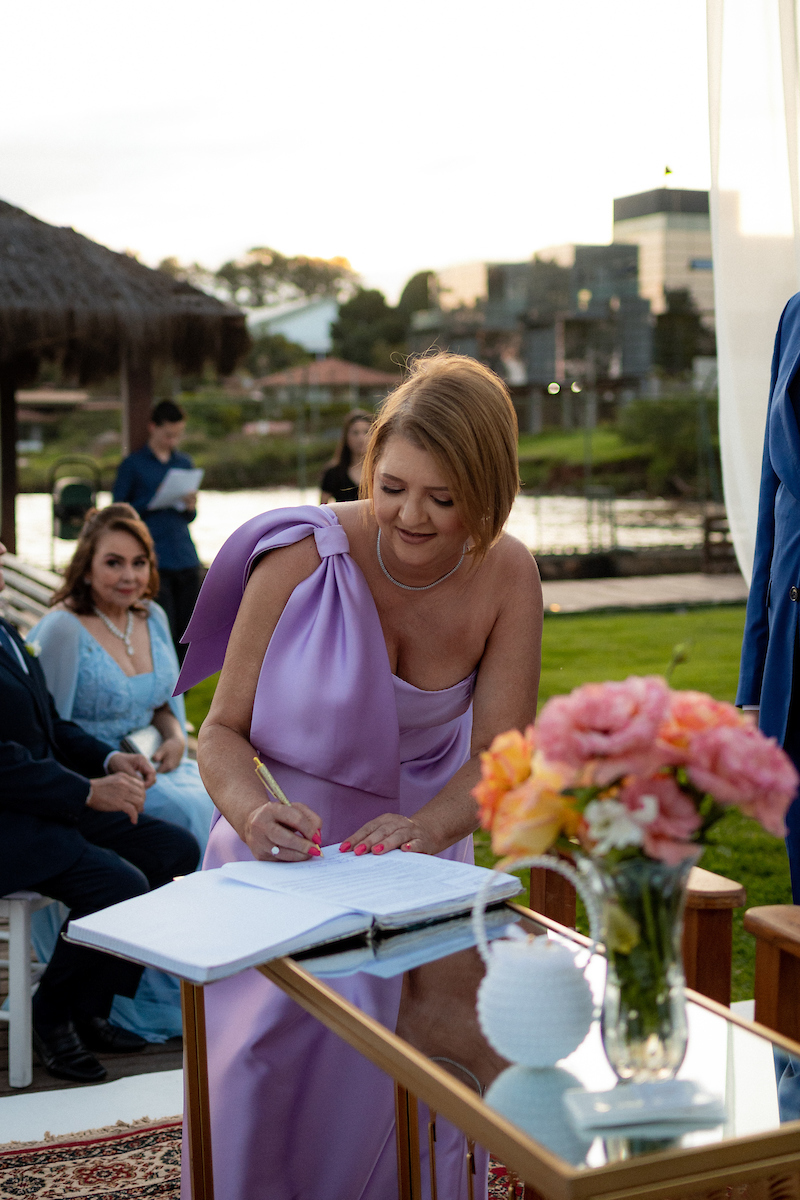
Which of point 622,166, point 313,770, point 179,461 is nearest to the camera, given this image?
point 313,770

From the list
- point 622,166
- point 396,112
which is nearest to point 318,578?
point 622,166

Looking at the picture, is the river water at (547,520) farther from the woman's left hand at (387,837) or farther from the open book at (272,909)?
the open book at (272,909)

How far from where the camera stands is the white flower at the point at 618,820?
0.92 meters

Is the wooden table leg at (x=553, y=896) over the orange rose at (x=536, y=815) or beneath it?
beneath

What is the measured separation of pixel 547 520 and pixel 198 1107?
45.6 ft

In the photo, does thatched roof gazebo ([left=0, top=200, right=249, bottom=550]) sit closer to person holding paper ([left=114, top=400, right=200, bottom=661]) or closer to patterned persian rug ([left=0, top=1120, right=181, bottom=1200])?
person holding paper ([left=114, top=400, right=200, bottom=661])

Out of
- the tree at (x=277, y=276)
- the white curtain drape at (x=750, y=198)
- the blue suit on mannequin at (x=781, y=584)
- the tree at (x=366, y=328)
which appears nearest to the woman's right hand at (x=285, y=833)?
the blue suit on mannequin at (x=781, y=584)

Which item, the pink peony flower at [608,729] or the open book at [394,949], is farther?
the open book at [394,949]

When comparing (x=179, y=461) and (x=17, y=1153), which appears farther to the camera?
(x=179, y=461)

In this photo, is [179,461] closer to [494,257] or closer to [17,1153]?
[17,1153]

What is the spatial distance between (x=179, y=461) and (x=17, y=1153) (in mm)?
4503

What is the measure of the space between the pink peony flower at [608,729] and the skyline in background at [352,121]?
10.0 ft

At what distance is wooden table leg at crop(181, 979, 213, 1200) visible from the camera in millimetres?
1608

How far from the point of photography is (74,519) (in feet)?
29.4
